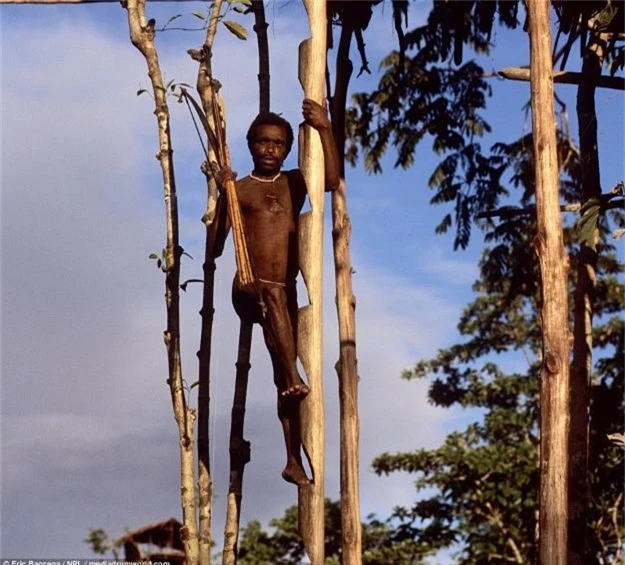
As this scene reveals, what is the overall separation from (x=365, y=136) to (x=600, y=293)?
15.1 feet

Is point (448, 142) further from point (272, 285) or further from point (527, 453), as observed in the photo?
point (272, 285)

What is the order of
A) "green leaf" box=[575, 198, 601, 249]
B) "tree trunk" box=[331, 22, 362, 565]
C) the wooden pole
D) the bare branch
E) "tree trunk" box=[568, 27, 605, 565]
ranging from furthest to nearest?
"tree trunk" box=[568, 27, 605, 565]
the bare branch
"green leaf" box=[575, 198, 601, 249]
"tree trunk" box=[331, 22, 362, 565]
the wooden pole

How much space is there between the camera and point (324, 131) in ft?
23.2

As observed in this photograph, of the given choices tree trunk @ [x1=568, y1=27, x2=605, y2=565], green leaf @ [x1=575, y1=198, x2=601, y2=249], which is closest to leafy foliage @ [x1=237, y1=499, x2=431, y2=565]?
tree trunk @ [x1=568, y1=27, x2=605, y2=565]

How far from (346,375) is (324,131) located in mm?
2058

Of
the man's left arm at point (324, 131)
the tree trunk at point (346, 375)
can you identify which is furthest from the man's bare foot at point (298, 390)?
the tree trunk at point (346, 375)

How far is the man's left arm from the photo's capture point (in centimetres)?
706

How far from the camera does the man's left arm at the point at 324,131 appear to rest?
23.2 ft

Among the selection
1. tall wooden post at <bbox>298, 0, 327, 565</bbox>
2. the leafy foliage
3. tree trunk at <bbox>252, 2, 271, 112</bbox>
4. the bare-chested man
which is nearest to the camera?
tall wooden post at <bbox>298, 0, 327, 565</bbox>

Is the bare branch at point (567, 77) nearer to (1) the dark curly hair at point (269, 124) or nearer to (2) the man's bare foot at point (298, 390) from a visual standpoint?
(1) the dark curly hair at point (269, 124)

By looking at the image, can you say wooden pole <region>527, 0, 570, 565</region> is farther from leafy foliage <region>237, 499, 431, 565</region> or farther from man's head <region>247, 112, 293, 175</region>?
leafy foliage <region>237, 499, 431, 565</region>

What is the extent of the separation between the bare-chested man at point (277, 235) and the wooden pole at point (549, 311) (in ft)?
5.07

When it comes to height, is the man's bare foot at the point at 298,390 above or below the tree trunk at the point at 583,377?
below

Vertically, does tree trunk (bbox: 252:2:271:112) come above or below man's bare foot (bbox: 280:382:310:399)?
above
